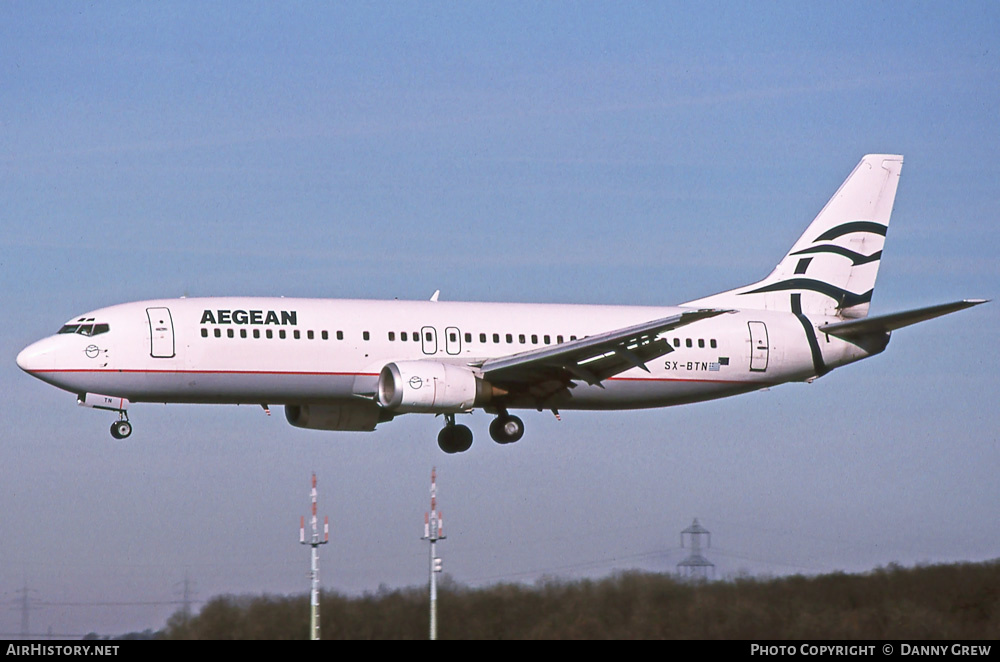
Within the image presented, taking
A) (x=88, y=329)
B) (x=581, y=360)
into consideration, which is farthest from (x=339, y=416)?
(x=88, y=329)

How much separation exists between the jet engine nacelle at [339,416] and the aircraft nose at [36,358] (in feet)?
31.7

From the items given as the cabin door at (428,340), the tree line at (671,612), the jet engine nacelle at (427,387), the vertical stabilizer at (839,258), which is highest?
the vertical stabilizer at (839,258)

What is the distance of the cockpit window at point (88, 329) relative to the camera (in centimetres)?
5850

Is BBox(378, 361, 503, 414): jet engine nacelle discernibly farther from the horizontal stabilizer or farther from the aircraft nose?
the horizontal stabilizer

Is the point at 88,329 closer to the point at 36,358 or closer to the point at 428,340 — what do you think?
the point at 36,358

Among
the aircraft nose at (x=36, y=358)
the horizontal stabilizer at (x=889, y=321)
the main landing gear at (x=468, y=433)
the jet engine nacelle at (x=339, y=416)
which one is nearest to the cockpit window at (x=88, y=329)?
the aircraft nose at (x=36, y=358)

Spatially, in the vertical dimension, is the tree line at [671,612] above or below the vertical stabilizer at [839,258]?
below

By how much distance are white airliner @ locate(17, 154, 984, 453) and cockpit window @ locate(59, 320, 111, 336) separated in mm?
50

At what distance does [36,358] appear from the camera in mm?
58156

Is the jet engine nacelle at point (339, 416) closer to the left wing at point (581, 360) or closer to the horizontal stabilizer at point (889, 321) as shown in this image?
the left wing at point (581, 360)

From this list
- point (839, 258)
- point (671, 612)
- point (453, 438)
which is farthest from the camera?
point (839, 258)

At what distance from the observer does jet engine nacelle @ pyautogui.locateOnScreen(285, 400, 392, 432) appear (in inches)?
2525

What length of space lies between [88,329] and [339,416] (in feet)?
31.7
